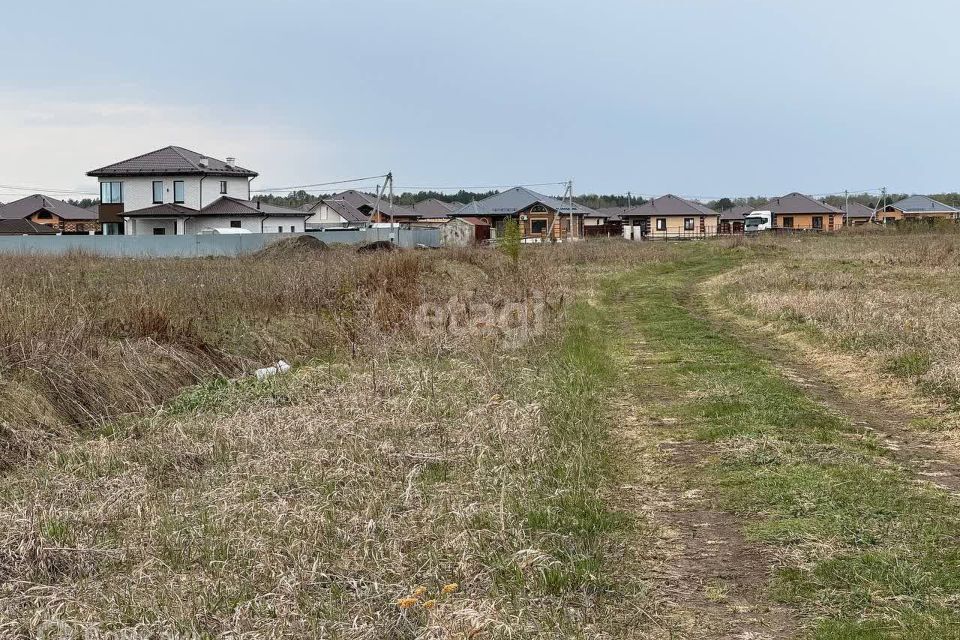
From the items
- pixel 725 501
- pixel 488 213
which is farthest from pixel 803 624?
pixel 488 213

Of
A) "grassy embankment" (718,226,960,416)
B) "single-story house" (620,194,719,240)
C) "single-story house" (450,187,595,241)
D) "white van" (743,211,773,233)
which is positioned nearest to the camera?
"grassy embankment" (718,226,960,416)

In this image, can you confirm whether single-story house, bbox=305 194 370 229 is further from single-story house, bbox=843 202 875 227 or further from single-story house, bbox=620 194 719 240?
single-story house, bbox=843 202 875 227

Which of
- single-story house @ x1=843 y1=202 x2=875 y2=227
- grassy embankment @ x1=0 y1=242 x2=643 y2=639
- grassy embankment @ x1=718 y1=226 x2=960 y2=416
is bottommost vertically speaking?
grassy embankment @ x1=0 y1=242 x2=643 y2=639

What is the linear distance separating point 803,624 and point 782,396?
5.11 meters

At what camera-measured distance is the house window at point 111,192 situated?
51188 mm

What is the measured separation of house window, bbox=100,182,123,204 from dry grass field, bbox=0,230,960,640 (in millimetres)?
40562

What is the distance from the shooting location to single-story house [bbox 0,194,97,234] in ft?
262

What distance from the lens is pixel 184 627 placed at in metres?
4.13

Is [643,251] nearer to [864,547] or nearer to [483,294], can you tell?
[483,294]

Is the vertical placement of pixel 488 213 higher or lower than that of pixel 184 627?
higher

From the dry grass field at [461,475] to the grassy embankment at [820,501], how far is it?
2cm

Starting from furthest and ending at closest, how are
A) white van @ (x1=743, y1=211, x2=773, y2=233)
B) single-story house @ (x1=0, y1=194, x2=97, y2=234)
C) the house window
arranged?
white van @ (x1=743, y1=211, x2=773, y2=233) → single-story house @ (x1=0, y1=194, x2=97, y2=234) → the house window

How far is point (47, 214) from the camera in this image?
81812 millimetres

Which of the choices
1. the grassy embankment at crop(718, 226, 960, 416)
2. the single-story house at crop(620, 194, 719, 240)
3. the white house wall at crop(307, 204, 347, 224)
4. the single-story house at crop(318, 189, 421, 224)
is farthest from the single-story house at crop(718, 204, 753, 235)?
the grassy embankment at crop(718, 226, 960, 416)
